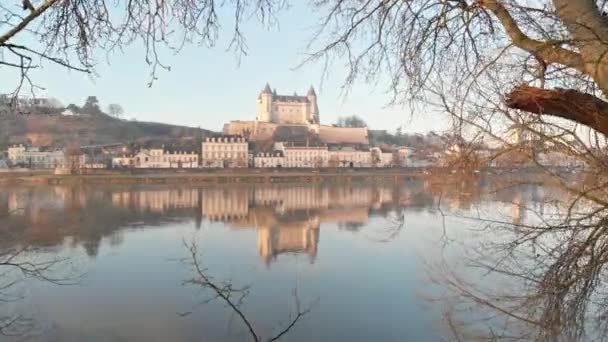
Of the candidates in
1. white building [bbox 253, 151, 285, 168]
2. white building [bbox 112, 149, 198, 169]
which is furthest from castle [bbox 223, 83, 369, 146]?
white building [bbox 112, 149, 198, 169]

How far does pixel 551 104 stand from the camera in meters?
1.32

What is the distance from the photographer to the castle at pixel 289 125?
66356 millimetres

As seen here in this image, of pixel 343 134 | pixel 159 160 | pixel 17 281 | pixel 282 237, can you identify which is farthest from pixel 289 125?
pixel 17 281

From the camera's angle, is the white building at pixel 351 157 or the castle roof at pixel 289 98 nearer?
the white building at pixel 351 157

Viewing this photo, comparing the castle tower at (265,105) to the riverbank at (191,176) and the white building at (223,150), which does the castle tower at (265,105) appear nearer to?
the white building at (223,150)

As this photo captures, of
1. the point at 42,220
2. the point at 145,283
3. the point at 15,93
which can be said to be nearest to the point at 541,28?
the point at 15,93

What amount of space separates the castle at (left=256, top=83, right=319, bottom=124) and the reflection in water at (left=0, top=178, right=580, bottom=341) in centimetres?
5036

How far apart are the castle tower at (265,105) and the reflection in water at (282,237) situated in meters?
49.5

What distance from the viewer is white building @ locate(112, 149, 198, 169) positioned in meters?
52.6

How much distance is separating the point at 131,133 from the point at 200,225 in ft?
194

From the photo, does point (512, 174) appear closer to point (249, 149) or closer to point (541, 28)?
point (541, 28)

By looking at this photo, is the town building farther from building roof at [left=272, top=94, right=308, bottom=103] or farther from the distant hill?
the distant hill

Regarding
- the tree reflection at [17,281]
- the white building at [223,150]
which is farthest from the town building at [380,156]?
the tree reflection at [17,281]

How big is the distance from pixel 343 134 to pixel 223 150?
2023 centimetres
